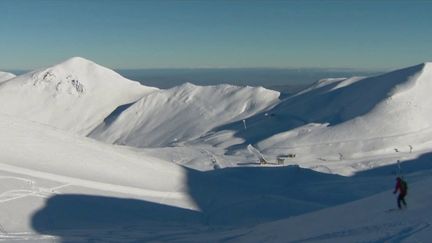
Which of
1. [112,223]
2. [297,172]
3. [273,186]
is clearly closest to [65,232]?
[112,223]

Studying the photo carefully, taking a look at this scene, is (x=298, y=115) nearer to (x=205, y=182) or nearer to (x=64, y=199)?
A: (x=205, y=182)

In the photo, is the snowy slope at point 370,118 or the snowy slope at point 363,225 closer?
the snowy slope at point 363,225

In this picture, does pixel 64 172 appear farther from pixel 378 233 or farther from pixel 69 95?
pixel 69 95

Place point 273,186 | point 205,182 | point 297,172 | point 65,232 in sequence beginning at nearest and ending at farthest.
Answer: point 65,232, point 205,182, point 273,186, point 297,172

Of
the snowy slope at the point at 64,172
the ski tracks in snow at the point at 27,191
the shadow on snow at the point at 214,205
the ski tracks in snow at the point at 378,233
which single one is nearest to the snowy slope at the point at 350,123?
the shadow on snow at the point at 214,205

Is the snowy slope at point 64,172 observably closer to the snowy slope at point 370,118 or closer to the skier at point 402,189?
the skier at point 402,189

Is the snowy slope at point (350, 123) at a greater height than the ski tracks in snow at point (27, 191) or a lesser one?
greater
